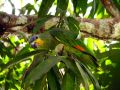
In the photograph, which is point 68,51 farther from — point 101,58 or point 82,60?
point 101,58

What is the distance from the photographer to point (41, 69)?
834 millimetres

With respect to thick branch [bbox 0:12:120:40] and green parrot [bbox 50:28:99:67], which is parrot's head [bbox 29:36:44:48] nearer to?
green parrot [bbox 50:28:99:67]

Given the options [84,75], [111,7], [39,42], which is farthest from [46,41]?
[111,7]

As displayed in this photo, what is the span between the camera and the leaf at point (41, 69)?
820 millimetres

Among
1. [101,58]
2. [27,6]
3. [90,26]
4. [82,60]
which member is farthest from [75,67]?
[27,6]

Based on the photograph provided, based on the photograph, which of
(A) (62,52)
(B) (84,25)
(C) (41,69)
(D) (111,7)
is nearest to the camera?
(C) (41,69)

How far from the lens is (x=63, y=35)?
0.94 m

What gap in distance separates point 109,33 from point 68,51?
434mm

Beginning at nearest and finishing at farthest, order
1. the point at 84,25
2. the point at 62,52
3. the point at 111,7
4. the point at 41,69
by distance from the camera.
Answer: the point at 41,69, the point at 62,52, the point at 84,25, the point at 111,7

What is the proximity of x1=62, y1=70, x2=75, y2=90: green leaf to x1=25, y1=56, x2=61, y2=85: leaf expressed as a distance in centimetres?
7

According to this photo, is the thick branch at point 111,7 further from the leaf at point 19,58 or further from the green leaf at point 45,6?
the leaf at point 19,58

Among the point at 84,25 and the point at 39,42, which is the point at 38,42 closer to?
the point at 39,42

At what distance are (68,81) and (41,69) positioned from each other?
0.36 ft

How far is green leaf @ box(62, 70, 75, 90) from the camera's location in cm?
90
